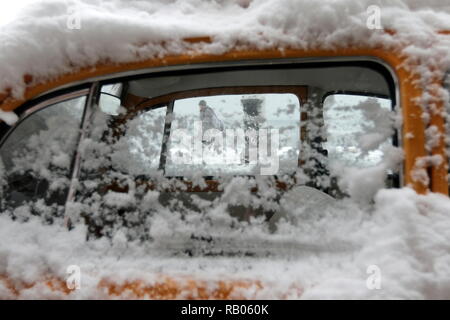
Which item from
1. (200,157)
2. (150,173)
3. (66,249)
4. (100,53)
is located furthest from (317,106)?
(66,249)

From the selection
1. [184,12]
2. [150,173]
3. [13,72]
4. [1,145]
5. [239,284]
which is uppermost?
[184,12]

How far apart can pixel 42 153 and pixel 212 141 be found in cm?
69

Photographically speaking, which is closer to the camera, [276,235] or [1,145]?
[276,235]

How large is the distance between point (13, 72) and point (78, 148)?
0.42m

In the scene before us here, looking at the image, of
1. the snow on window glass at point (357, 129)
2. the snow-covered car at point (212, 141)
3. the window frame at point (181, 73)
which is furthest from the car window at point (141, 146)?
the snow on window glass at point (357, 129)

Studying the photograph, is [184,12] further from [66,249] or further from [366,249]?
[366,249]

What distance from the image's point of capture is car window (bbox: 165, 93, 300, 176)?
125 centimetres

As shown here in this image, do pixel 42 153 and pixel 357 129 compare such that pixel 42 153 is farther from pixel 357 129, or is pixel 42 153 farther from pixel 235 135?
pixel 357 129

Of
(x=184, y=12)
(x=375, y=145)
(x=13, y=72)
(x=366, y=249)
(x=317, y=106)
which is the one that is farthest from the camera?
(x=184, y=12)

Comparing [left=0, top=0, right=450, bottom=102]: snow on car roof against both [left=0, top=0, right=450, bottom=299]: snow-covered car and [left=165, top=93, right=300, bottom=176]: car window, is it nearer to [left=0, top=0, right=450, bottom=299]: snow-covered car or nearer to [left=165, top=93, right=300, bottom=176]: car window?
[left=0, top=0, right=450, bottom=299]: snow-covered car

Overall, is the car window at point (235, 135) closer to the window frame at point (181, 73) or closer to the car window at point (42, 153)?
the window frame at point (181, 73)

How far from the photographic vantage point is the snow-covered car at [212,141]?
1.13 m

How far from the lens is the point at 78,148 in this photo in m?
1.34

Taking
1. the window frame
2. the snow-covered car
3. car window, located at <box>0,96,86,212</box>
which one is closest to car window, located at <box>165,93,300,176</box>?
the snow-covered car
